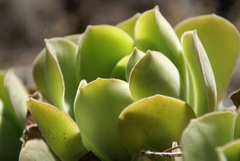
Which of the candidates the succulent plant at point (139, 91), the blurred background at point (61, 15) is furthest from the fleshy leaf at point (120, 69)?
the blurred background at point (61, 15)

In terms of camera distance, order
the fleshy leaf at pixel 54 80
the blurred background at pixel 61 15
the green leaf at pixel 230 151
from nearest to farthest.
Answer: the green leaf at pixel 230 151 < the fleshy leaf at pixel 54 80 < the blurred background at pixel 61 15

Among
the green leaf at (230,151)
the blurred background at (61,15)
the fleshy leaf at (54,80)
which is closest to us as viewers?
the green leaf at (230,151)

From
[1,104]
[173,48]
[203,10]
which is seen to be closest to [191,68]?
[173,48]

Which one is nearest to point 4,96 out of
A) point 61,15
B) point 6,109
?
point 6,109

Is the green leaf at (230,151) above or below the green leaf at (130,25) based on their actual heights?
below

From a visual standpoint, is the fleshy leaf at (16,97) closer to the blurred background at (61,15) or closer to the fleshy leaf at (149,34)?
the fleshy leaf at (149,34)

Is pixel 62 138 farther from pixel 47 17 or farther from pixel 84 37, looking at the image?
pixel 47 17
